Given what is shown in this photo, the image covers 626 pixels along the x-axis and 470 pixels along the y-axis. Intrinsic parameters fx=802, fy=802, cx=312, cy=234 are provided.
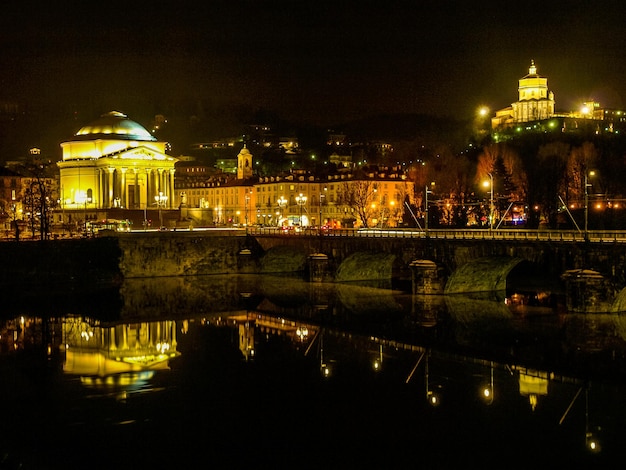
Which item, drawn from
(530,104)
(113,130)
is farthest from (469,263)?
(530,104)

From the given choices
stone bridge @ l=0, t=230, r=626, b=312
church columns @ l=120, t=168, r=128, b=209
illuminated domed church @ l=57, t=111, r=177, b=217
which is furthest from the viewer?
illuminated domed church @ l=57, t=111, r=177, b=217

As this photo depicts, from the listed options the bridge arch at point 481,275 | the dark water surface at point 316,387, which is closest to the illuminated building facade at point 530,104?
the bridge arch at point 481,275

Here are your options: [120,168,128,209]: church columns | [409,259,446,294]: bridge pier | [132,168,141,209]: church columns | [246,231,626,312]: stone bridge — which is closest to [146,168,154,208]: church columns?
[132,168,141,209]: church columns

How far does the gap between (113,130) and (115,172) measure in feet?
31.2

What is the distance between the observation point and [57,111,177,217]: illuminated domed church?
102 metres

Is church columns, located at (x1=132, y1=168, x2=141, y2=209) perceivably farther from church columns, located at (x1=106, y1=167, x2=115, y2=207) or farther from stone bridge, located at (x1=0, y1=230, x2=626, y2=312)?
stone bridge, located at (x1=0, y1=230, x2=626, y2=312)

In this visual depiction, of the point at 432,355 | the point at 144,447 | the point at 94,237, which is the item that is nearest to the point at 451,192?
the point at 94,237

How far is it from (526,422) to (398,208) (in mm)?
86801

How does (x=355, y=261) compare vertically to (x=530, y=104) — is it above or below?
below

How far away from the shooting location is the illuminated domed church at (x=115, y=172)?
4006 inches

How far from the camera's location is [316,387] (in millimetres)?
28094

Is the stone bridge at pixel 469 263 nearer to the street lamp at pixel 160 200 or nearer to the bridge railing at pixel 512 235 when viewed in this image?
the bridge railing at pixel 512 235

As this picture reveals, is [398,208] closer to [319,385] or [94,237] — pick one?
[94,237]

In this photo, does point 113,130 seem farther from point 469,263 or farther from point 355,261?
point 469,263
